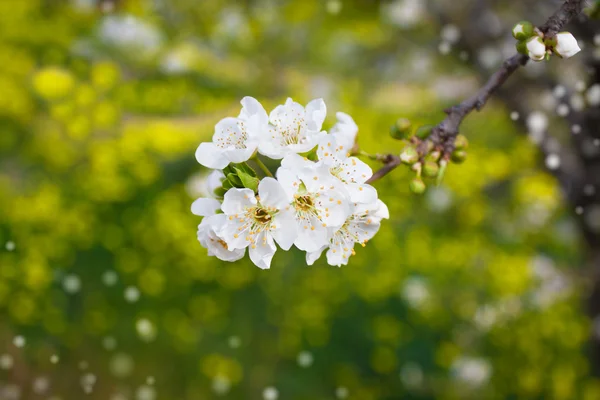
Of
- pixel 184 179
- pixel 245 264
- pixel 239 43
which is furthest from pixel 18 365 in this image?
pixel 239 43

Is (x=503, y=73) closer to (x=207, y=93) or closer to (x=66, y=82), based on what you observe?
(x=66, y=82)

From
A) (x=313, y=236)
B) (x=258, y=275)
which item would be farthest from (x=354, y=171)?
(x=258, y=275)

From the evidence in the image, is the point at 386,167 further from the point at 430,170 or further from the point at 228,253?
the point at 228,253

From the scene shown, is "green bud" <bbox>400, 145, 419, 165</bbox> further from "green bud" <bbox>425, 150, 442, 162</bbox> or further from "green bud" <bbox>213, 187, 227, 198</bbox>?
"green bud" <bbox>213, 187, 227, 198</bbox>

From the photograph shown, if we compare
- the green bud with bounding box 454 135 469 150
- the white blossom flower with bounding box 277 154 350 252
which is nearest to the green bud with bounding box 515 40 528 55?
the green bud with bounding box 454 135 469 150

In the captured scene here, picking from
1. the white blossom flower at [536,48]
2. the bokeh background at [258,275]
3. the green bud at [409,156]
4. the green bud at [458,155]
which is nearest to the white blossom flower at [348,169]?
the green bud at [409,156]

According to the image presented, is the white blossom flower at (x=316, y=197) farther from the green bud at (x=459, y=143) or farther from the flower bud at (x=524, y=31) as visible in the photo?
the flower bud at (x=524, y=31)
